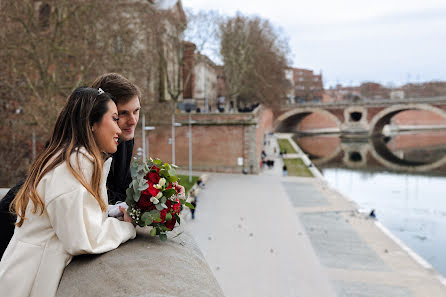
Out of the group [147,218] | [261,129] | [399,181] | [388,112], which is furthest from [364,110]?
[147,218]

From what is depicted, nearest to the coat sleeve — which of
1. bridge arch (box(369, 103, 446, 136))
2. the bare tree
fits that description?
the bare tree

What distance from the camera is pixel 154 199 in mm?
2018

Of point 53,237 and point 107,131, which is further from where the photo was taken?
point 107,131

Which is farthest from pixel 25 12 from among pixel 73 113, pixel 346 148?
pixel 346 148

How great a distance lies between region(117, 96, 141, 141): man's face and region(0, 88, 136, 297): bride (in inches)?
21.1

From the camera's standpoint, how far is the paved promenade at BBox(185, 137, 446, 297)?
28.3 feet

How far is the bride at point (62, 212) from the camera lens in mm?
1653

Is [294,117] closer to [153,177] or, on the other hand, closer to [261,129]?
[261,129]

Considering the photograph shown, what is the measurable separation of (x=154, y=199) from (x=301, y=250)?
31.6 feet

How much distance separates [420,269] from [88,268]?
10.3 meters

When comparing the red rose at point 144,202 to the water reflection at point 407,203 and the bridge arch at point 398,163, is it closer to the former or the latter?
the water reflection at point 407,203

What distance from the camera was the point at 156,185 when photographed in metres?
2.06

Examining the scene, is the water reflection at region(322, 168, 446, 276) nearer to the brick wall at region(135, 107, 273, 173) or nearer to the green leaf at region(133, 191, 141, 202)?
the brick wall at region(135, 107, 273, 173)

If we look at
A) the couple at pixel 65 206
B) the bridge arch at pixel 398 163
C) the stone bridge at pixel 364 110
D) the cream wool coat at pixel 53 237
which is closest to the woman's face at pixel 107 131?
the couple at pixel 65 206
